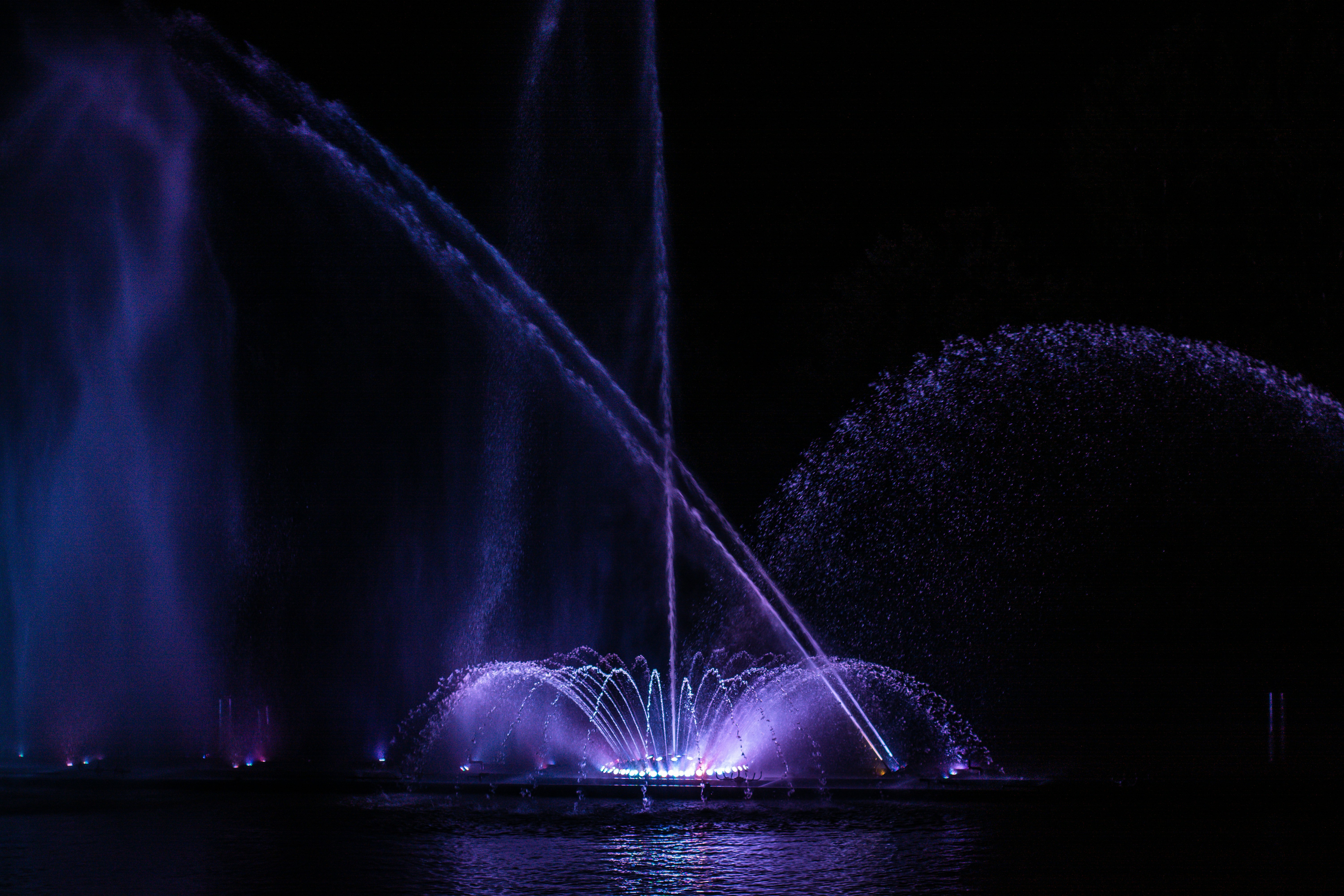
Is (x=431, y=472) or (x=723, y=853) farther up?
(x=431, y=472)

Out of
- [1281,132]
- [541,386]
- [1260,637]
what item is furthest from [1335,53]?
[541,386]

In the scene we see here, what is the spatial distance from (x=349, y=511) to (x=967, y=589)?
40.6 feet

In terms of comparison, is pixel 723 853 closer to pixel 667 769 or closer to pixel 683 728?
pixel 667 769

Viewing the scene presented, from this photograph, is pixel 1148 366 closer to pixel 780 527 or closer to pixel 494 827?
pixel 780 527

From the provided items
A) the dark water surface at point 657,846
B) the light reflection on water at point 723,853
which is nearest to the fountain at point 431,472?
the dark water surface at point 657,846

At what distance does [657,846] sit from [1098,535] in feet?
55.4

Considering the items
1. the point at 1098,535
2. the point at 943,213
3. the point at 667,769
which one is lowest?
the point at 667,769

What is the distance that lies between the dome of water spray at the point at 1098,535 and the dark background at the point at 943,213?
1.91m

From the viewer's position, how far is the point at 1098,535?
84.3 ft

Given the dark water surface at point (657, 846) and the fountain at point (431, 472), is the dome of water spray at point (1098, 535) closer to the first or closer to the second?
the fountain at point (431, 472)

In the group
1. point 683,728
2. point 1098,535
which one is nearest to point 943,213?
point 1098,535

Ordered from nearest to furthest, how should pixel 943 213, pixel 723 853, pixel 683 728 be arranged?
pixel 723 853, pixel 683 728, pixel 943 213

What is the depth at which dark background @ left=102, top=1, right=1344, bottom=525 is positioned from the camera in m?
28.1

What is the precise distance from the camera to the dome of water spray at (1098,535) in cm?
2450
